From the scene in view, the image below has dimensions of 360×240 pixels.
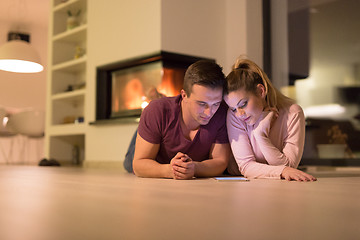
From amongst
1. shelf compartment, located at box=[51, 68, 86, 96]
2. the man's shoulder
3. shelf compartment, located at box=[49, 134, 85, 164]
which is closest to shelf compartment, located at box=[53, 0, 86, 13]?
shelf compartment, located at box=[51, 68, 86, 96]

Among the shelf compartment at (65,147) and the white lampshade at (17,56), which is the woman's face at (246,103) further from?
the shelf compartment at (65,147)

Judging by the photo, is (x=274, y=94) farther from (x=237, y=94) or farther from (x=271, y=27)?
(x=271, y=27)

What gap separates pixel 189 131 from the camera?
1904mm

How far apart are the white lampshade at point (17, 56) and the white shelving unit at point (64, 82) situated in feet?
3.50

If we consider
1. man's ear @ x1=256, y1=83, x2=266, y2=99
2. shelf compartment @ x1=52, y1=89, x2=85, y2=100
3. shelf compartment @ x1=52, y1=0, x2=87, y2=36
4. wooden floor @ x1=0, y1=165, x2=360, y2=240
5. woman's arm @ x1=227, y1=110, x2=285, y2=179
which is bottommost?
wooden floor @ x1=0, y1=165, x2=360, y2=240

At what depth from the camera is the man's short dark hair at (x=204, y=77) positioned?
1676 mm

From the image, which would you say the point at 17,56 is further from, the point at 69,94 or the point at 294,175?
the point at 294,175

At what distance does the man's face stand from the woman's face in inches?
2.6

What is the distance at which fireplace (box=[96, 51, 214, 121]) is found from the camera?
350 centimetres

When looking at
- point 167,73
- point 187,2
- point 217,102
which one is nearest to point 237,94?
point 217,102

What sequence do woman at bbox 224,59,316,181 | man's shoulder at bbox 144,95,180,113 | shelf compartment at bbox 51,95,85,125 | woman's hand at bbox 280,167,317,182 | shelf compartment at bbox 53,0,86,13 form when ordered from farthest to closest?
shelf compartment at bbox 51,95,85,125 < shelf compartment at bbox 53,0,86,13 < man's shoulder at bbox 144,95,180,113 < woman at bbox 224,59,316,181 < woman's hand at bbox 280,167,317,182

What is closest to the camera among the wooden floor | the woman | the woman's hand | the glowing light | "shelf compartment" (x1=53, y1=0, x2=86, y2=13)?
the wooden floor

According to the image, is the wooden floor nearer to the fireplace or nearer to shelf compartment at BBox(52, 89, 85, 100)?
the fireplace

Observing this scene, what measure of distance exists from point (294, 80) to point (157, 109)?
91.0 inches
